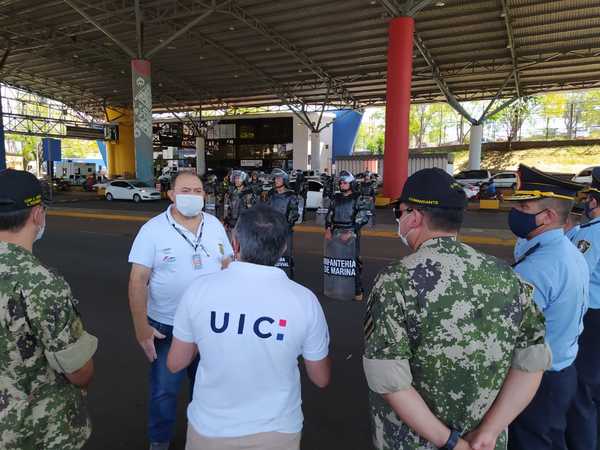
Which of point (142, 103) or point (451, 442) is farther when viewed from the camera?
point (142, 103)

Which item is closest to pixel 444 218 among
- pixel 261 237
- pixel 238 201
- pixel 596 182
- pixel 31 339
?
pixel 261 237

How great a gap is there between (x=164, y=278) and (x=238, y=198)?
20.6ft

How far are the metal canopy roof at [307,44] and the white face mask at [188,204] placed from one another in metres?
16.3

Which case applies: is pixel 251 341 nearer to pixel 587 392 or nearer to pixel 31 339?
pixel 31 339

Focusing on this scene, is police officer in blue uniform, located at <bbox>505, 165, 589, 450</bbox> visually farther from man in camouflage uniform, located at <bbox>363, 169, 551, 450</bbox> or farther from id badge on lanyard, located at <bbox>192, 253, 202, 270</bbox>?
id badge on lanyard, located at <bbox>192, 253, 202, 270</bbox>

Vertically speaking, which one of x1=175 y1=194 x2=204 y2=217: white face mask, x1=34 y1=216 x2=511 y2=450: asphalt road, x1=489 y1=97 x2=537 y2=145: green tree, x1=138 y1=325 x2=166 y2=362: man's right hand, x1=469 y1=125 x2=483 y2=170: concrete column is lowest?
x1=34 y1=216 x2=511 y2=450: asphalt road

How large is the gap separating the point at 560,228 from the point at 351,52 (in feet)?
78.7

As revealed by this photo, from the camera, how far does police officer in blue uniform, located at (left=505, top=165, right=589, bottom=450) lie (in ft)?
6.57

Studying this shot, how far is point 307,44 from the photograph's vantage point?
77.6ft

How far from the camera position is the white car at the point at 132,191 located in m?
24.0

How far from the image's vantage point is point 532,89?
27.6m

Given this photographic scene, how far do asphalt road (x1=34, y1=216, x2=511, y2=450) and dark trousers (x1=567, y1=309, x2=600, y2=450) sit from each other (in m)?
1.28

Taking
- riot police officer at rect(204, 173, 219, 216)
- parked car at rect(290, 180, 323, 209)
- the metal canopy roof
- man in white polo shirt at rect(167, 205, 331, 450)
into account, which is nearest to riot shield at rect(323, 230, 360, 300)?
man in white polo shirt at rect(167, 205, 331, 450)

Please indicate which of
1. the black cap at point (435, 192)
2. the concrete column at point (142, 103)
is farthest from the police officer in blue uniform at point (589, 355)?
the concrete column at point (142, 103)
